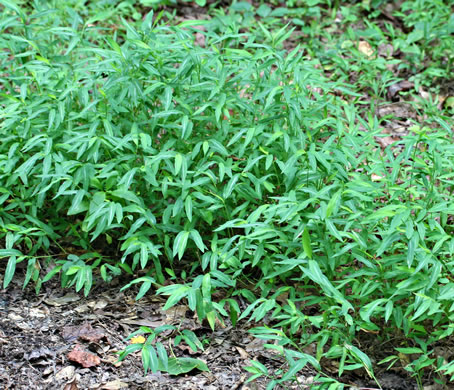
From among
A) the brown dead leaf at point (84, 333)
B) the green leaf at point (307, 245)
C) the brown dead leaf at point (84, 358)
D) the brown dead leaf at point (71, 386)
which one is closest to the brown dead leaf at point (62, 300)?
the brown dead leaf at point (84, 333)

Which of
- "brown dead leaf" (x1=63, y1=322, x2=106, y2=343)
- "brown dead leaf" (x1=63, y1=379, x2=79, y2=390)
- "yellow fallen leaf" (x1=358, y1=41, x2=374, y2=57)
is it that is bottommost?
"brown dead leaf" (x1=63, y1=322, x2=106, y2=343)

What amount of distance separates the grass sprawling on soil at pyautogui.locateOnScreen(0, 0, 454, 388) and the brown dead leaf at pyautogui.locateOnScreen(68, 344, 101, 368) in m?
→ 0.32

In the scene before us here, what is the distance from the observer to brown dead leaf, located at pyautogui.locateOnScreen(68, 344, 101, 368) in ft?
9.06

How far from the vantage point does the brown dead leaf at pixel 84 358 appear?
2.76m

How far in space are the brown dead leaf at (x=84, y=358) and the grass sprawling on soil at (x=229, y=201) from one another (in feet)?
1.06

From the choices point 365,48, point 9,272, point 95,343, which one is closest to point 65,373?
point 95,343

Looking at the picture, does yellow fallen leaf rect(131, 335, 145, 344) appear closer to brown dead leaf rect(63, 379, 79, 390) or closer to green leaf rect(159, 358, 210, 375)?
green leaf rect(159, 358, 210, 375)

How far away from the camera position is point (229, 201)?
329cm

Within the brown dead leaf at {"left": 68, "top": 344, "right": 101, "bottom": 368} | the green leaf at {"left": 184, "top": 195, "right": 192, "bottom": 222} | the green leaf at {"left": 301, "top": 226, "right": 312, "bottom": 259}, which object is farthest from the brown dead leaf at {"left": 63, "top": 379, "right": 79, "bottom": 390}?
the green leaf at {"left": 301, "top": 226, "right": 312, "bottom": 259}

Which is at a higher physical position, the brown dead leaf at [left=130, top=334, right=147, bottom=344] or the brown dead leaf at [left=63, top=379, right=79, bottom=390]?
Answer: the brown dead leaf at [left=63, top=379, right=79, bottom=390]

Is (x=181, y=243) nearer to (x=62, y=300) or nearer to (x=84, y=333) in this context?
(x=84, y=333)

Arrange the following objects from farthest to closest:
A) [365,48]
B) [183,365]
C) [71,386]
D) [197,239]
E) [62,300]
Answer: [365,48], [62,300], [197,239], [183,365], [71,386]

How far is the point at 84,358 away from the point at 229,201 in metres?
1.12

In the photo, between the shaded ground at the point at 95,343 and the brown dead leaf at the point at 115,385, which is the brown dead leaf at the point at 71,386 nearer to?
the shaded ground at the point at 95,343
